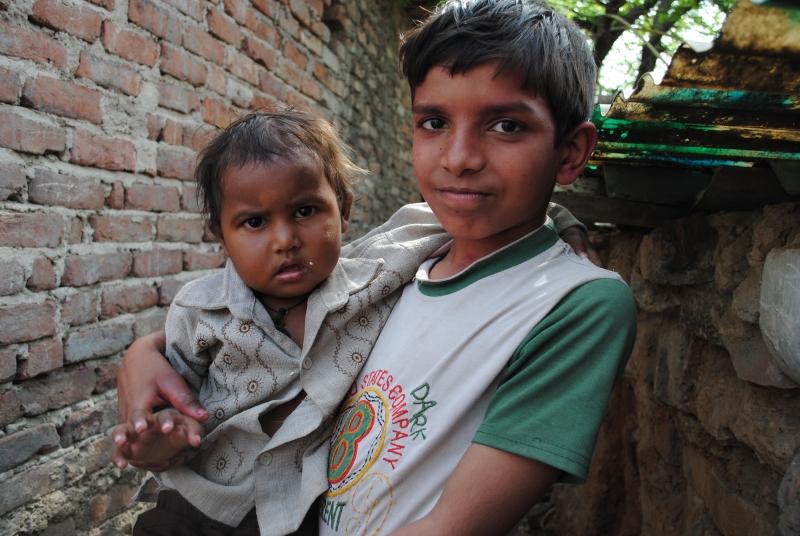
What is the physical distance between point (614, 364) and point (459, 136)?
501 mm

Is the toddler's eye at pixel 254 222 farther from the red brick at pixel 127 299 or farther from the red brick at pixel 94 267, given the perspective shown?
the red brick at pixel 127 299

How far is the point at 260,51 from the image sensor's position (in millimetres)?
3398

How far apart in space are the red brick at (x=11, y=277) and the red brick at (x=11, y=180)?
0.20 m

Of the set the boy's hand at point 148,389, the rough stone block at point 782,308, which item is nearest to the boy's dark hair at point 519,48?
the rough stone block at point 782,308

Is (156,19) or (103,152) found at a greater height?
(156,19)

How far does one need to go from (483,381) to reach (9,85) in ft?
5.58

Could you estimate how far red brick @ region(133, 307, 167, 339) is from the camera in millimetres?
2494

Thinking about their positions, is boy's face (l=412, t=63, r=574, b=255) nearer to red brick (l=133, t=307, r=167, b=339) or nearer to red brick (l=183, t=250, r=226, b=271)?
red brick (l=133, t=307, r=167, b=339)

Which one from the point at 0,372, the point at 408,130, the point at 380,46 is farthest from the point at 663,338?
the point at 408,130

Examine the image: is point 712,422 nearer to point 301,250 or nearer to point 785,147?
point 785,147

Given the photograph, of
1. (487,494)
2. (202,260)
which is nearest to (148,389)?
(487,494)

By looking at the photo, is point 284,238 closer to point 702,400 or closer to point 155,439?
point 155,439

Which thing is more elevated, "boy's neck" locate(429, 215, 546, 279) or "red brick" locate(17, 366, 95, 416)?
"boy's neck" locate(429, 215, 546, 279)

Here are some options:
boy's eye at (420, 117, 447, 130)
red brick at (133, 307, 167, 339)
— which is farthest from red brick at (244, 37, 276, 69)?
boy's eye at (420, 117, 447, 130)
